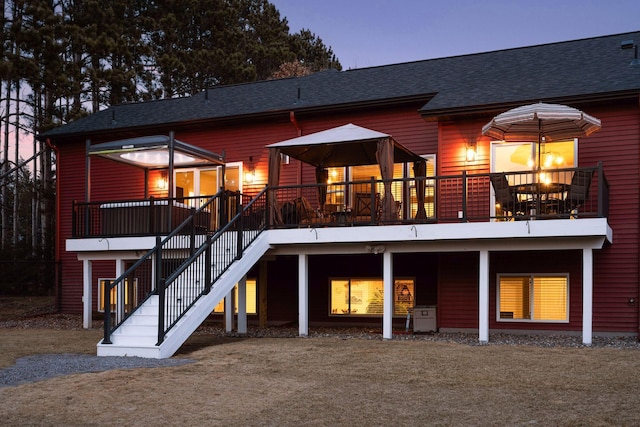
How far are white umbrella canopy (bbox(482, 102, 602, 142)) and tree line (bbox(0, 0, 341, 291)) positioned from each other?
17.9 meters

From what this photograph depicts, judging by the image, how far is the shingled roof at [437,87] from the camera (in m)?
14.2

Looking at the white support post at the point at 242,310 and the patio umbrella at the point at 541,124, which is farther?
the white support post at the point at 242,310

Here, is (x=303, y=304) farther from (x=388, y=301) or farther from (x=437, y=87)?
(x=437, y=87)

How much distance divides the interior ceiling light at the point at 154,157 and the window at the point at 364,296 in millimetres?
4792

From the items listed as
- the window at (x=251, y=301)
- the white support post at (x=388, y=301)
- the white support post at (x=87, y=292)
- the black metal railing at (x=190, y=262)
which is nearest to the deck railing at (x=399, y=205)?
the black metal railing at (x=190, y=262)

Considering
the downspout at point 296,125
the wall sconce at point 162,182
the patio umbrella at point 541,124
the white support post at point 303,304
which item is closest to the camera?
the patio umbrella at point 541,124

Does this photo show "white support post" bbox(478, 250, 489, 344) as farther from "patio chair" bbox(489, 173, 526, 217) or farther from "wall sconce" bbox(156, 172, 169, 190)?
"wall sconce" bbox(156, 172, 169, 190)

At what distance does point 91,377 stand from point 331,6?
135 ft

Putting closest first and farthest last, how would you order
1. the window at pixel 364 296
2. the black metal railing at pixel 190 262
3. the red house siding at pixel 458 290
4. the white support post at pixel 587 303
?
the black metal railing at pixel 190 262
the white support post at pixel 587 303
the red house siding at pixel 458 290
the window at pixel 364 296

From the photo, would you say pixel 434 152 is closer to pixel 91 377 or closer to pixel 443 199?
pixel 443 199

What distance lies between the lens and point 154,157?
670 inches

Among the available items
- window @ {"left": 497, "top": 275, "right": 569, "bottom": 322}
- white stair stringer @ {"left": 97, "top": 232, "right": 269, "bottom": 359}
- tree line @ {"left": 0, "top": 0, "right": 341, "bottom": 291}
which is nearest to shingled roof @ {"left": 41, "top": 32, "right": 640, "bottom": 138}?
window @ {"left": 497, "top": 275, "right": 569, "bottom": 322}

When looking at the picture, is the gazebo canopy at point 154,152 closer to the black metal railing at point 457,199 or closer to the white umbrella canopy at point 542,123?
the black metal railing at point 457,199

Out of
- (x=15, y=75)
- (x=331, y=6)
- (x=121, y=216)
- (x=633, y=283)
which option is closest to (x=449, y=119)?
(x=633, y=283)
